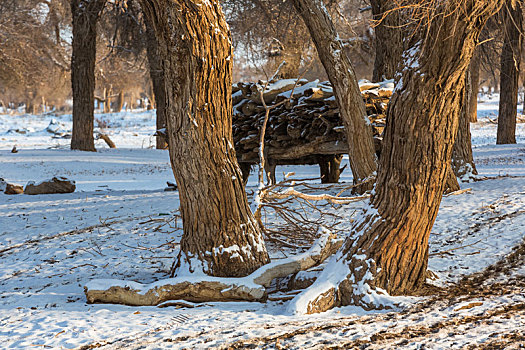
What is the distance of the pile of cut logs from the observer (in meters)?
7.09

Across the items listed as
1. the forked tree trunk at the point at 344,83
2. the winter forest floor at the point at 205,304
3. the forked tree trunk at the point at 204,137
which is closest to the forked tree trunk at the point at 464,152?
the winter forest floor at the point at 205,304

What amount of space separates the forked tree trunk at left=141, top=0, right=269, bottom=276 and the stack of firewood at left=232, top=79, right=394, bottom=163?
3.13 m

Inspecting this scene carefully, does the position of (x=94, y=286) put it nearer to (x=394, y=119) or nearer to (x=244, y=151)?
(x=394, y=119)

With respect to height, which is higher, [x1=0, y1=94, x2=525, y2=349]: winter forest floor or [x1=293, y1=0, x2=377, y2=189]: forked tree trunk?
[x1=293, y1=0, x2=377, y2=189]: forked tree trunk

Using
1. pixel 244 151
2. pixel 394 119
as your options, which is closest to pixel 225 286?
pixel 394 119

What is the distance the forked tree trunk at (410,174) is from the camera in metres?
3.26

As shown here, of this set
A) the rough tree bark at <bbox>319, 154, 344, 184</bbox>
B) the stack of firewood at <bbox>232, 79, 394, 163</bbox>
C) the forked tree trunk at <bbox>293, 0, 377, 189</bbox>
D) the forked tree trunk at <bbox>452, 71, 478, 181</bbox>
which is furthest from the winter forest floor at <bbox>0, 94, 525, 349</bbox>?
the rough tree bark at <bbox>319, 154, 344, 184</bbox>

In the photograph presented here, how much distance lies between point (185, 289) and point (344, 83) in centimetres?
367

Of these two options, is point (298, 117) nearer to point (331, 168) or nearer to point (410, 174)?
point (331, 168)

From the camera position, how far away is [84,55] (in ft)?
47.1

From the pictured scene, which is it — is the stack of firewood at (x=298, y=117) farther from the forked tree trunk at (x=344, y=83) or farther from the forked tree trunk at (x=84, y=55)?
the forked tree trunk at (x=84, y=55)

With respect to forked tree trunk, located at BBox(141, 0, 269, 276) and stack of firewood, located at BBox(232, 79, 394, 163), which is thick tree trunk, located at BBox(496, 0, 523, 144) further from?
forked tree trunk, located at BBox(141, 0, 269, 276)

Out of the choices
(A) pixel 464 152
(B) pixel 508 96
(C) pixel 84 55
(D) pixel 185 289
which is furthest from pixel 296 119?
(B) pixel 508 96

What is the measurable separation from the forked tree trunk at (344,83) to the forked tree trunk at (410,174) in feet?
8.72
